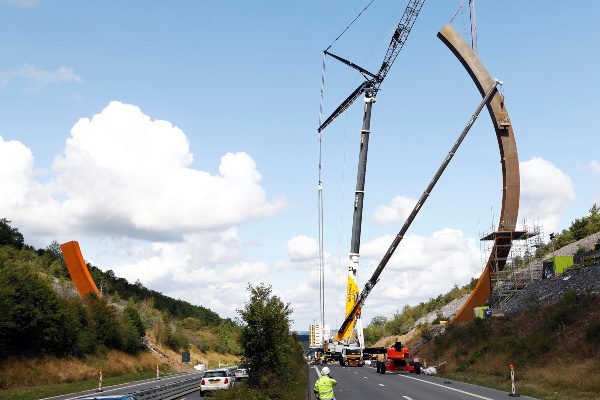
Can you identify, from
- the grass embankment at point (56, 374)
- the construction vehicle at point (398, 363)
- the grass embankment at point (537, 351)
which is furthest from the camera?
the construction vehicle at point (398, 363)

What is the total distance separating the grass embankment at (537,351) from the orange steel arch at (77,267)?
Answer: 34.0 meters

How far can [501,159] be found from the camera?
203 feet

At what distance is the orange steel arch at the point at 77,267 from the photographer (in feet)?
193

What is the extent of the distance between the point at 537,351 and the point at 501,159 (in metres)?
24.9

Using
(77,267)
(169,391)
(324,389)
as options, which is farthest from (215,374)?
(77,267)

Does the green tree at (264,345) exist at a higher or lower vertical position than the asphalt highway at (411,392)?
higher

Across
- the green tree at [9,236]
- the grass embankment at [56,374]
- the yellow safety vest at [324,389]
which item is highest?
the green tree at [9,236]

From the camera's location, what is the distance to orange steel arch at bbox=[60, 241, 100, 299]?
58.7m

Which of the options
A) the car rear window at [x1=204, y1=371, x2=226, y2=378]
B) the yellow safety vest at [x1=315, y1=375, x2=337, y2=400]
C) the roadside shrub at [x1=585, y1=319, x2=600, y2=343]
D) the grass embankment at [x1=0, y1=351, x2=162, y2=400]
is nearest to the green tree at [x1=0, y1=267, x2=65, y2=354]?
the grass embankment at [x1=0, y1=351, x2=162, y2=400]

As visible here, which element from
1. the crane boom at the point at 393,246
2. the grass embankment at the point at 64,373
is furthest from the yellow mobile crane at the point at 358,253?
the grass embankment at the point at 64,373

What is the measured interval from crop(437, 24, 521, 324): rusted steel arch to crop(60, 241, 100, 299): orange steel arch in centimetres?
3893

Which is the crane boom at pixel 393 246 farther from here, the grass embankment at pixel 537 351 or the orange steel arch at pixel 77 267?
the orange steel arch at pixel 77 267

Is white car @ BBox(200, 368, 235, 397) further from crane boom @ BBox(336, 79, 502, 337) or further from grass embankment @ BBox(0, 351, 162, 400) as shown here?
crane boom @ BBox(336, 79, 502, 337)

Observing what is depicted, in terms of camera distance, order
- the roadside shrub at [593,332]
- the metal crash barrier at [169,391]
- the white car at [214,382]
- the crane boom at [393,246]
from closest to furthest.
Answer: the metal crash barrier at [169,391] → the white car at [214,382] → the roadside shrub at [593,332] → the crane boom at [393,246]
